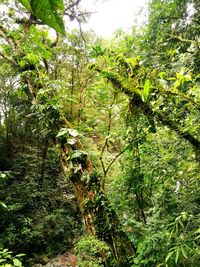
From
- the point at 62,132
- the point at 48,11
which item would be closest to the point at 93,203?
the point at 62,132

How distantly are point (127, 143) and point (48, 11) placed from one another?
204cm

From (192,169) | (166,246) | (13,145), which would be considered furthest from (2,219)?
(192,169)

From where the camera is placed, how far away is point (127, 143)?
229 cm

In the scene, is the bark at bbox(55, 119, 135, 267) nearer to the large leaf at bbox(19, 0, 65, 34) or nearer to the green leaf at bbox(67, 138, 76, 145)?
the green leaf at bbox(67, 138, 76, 145)

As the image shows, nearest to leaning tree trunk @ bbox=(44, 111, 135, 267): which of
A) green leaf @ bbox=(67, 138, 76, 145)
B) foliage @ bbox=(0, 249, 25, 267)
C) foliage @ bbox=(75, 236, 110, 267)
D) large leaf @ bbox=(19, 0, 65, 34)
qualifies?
green leaf @ bbox=(67, 138, 76, 145)

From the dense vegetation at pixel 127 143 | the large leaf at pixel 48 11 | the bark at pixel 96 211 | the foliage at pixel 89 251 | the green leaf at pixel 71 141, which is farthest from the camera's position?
the green leaf at pixel 71 141

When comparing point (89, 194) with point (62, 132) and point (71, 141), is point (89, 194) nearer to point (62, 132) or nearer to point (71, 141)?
point (71, 141)

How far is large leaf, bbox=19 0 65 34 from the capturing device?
27 centimetres

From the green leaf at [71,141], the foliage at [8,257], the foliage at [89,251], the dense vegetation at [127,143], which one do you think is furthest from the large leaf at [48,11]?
the green leaf at [71,141]

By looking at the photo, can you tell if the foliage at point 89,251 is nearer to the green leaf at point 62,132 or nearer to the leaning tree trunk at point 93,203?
the leaning tree trunk at point 93,203

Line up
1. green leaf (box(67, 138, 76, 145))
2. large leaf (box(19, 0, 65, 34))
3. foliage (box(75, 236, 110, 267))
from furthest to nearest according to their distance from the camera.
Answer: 1. green leaf (box(67, 138, 76, 145))
2. foliage (box(75, 236, 110, 267))
3. large leaf (box(19, 0, 65, 34))

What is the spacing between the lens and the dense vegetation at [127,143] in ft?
4.46

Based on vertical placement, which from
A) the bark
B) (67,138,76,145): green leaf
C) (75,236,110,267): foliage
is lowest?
(75,236,110,267): foliage

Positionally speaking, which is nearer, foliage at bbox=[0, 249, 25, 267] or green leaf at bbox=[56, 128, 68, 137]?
foliage at bbox=[0, 249, 25, 267]
